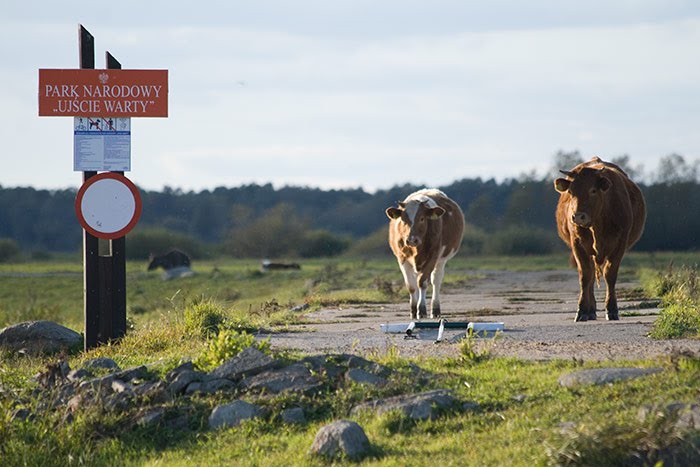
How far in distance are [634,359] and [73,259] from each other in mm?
44565

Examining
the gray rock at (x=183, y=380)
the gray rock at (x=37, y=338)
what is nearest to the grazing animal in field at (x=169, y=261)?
the gray rock at (x=37, y=338)

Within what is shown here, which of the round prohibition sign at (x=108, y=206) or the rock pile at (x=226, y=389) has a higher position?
the round prohibition sign at (x=108, y=206)

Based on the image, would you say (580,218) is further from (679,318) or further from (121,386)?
(121,386)

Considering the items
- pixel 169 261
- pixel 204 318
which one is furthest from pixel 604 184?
pixel 169 261

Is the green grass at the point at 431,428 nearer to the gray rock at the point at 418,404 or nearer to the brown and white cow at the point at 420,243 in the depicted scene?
the gray rock at the point at 418,404

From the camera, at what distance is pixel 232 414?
9.47m

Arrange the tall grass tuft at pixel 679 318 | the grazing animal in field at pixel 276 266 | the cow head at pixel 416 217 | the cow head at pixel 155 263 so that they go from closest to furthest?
the tall grass tuft at pixel 679 318 < the cow head at pixel 416 217 < the cow head at pixel 155 263 < the grazing animal in field at pixel 276 266

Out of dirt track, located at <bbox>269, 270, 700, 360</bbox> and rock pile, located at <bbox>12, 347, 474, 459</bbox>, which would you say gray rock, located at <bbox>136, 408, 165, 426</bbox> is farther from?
dirt track, located at <bbox>269, 270, 700, 360</bbox>

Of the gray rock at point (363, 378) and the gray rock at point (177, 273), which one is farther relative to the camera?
the gray rock at point (177, 273)

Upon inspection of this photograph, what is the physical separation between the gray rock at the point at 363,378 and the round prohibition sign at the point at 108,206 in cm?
533

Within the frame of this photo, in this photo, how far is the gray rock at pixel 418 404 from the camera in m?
9.03

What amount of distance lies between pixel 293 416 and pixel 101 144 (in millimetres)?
6388

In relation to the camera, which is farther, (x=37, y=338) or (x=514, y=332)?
(x=37, y=338)

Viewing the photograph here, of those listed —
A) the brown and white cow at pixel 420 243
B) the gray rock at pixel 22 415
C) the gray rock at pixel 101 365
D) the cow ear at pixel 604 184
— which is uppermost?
the cow ear at pixel 604 184
